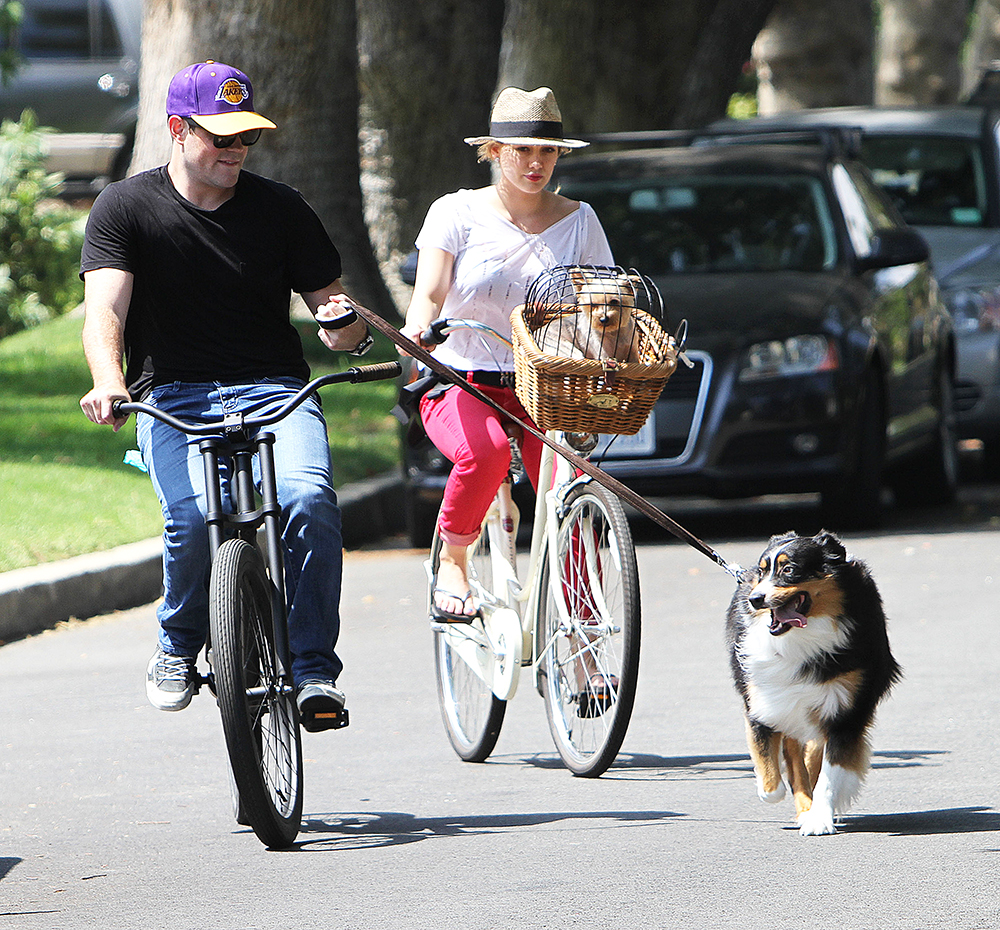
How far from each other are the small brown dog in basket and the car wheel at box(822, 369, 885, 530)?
4.66 metres

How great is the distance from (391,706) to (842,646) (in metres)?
2.45

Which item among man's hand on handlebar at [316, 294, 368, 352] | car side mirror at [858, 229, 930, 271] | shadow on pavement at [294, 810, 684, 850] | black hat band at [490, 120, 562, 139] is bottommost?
shadow on pavement at [294, 810, 684, 850]

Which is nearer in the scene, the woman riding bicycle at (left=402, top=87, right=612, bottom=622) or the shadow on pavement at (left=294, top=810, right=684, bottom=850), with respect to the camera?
the shadow on pavement at (left=294, top=810, right=684, bottom=850)

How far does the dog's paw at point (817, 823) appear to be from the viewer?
16.1ft

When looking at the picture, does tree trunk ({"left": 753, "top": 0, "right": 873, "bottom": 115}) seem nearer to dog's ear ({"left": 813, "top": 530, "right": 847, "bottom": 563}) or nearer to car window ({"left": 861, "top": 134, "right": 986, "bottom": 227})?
car window ({"left": 861, "top": 134, "right": 986, "bottom": 227})

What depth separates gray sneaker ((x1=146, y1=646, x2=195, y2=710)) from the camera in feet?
16.8

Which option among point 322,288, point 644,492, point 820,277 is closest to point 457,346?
point 322,288

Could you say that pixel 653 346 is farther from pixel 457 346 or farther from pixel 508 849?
pixel 508 849

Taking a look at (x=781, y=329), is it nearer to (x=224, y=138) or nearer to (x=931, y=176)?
(x=931, y=176)

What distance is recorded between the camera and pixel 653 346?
5480 millimetres

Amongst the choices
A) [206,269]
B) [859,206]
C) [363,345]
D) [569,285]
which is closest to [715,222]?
[859,206]

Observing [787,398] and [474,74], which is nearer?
[787,398]

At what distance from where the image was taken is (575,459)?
5371 millimetres

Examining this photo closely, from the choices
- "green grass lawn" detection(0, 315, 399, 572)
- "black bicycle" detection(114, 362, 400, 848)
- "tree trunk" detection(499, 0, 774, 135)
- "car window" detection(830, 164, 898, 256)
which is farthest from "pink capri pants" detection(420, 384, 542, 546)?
"tree trunk" detection(499, 0, 774, 135)
